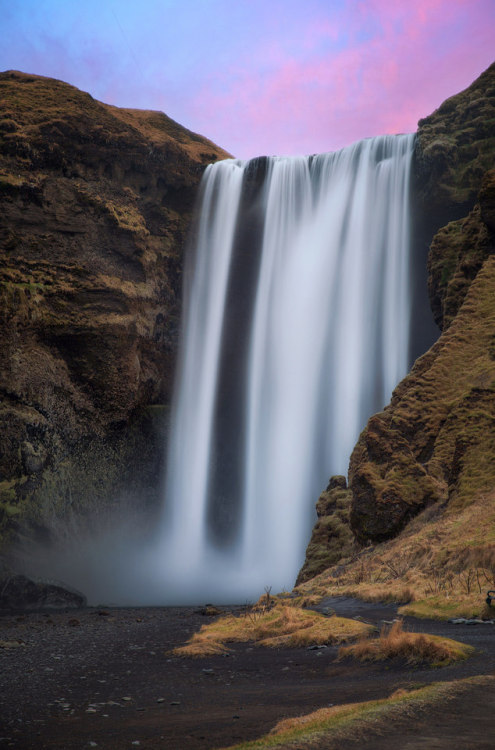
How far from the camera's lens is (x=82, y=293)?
138 feet

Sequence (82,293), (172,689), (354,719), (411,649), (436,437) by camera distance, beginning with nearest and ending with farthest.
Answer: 1. (354,719)
2. (172,689)
3. (411,649)
4. (436,437)
5. (82,293)

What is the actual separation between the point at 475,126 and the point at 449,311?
19616 mm

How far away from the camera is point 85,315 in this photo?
41500mm

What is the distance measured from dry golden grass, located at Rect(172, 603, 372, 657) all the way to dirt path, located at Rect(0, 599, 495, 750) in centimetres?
42

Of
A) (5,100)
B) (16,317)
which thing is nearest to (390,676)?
(16,317)

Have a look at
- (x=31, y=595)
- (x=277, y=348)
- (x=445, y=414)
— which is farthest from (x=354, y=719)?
(x=277, y=348)

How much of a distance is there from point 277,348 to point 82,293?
14.4 meters

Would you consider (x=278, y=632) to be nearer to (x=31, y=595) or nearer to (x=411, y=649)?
(x=411, y=649)

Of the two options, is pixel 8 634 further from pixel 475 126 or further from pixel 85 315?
pixel 475 126

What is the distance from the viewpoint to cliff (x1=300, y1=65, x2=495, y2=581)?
20.5 metres

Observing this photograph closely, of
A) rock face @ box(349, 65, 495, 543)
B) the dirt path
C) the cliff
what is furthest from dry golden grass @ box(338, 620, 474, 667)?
rock face @ box(349, 65, 495, 543)

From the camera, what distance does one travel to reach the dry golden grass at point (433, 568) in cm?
1300

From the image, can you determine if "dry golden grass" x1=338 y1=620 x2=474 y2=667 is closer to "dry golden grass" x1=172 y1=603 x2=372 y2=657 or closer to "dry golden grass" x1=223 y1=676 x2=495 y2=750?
"dry golden grass" x1=172 y1=603 x2=372 y2=657

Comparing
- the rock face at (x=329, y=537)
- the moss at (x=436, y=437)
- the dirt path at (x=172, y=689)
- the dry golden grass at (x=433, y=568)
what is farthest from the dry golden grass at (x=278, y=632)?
the rock face at (x=329, y=537)
